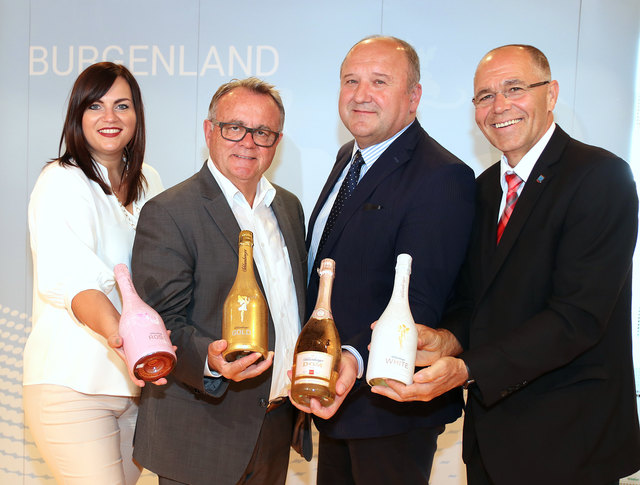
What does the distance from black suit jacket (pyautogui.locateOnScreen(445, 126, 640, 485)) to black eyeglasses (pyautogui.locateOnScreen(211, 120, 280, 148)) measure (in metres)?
0.94

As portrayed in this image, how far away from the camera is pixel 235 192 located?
7.61 ft

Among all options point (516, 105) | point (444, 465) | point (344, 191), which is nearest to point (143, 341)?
point (344, 191)

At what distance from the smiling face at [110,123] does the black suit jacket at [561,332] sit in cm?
146

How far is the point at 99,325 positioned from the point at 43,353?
1.53 ft

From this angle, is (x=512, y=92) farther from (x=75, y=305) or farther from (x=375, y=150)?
(x=75, y=305)

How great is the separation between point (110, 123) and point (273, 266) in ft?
2.71

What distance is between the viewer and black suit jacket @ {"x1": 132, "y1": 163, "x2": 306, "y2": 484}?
210 centimetres

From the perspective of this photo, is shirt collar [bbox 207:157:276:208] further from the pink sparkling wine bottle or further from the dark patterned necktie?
the pink sparkling wine bottle

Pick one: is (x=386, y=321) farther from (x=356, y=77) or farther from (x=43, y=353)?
(x=43, y=353)

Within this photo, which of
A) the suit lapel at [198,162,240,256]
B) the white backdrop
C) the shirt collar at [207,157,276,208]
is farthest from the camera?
the white backdrop

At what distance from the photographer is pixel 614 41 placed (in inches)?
137

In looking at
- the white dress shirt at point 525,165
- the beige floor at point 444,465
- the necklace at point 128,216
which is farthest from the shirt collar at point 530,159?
the beige floor at point 444,465

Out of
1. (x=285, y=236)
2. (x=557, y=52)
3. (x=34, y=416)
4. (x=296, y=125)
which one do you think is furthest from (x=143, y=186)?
(x=557, y=52)

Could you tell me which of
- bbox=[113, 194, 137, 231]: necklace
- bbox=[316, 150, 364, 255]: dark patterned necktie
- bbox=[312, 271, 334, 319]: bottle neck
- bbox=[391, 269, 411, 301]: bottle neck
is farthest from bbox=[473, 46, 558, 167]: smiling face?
bbox=[113, 194, 137, 231]: necklace
